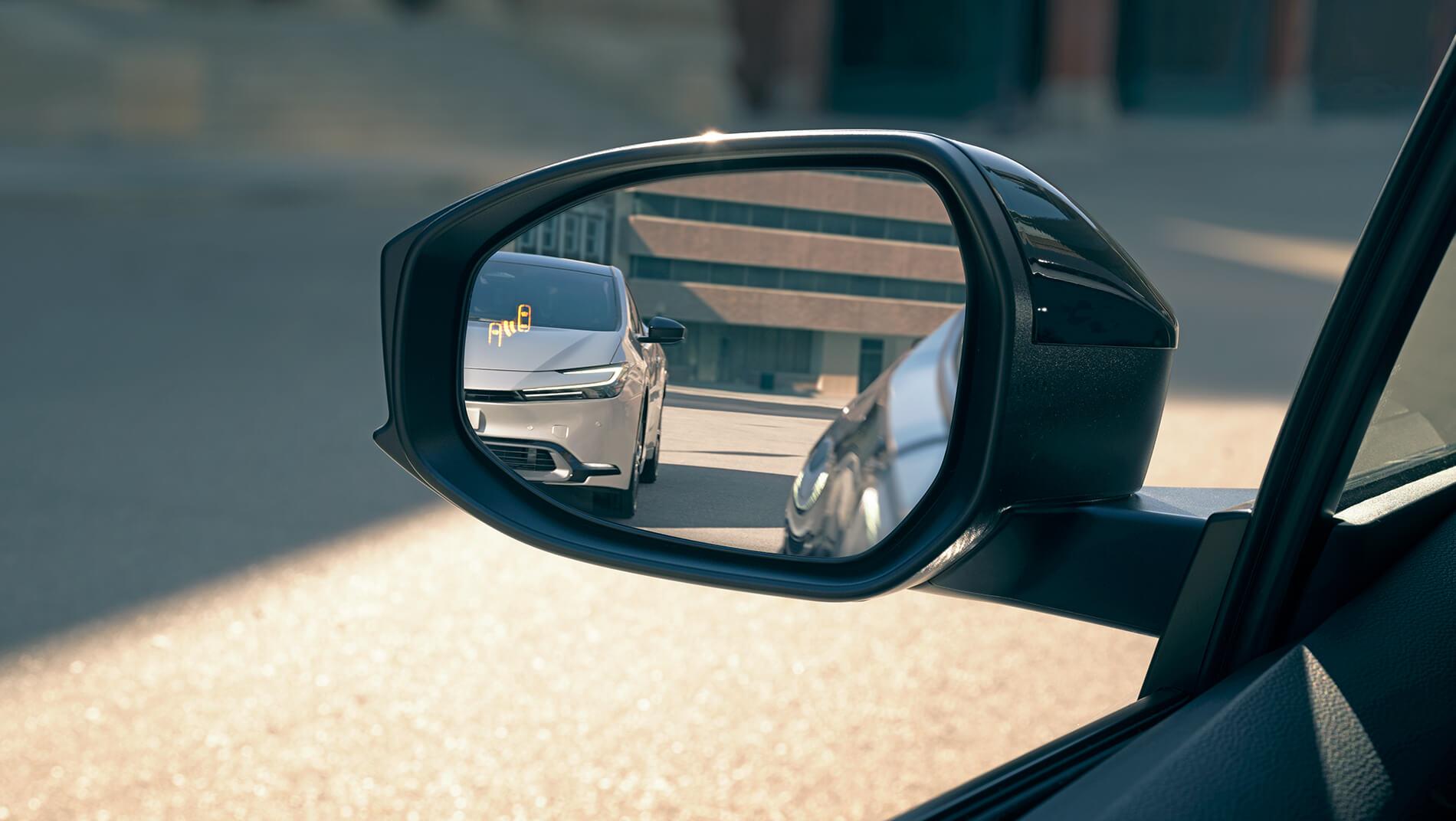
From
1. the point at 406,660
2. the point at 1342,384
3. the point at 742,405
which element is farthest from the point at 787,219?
the point at 406,660

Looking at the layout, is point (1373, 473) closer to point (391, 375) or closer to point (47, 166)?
point (391, 375)

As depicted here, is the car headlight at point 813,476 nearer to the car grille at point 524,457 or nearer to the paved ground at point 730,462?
the paved ground at point 730,462

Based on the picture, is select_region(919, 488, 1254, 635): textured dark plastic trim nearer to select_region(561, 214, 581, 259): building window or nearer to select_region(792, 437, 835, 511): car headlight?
select_region(792, 437, 835, 511): car headlight

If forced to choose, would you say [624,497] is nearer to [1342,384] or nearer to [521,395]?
[521,395]

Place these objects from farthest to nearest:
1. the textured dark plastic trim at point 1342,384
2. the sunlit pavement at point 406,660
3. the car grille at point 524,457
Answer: the sunlit pavement at point 406,660
the car grille at point 524,457
the textured dark plastic trim at point 1342,384

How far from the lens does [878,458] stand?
1.12 m

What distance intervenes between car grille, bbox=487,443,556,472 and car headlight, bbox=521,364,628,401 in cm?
6

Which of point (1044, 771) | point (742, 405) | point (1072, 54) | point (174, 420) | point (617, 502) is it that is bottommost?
point (174, 420)

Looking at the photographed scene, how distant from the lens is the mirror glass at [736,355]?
101 cm

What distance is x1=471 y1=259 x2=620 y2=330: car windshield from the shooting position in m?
1.05

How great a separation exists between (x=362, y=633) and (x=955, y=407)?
2.34 metres

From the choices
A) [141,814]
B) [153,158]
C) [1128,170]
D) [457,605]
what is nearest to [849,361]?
[141,814]

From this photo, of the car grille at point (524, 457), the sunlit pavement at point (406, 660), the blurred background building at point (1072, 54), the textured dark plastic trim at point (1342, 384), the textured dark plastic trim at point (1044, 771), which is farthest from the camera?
the blurred background building at point (1072, 54)

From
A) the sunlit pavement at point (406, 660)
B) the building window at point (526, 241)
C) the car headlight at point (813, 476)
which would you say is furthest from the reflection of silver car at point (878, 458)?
the sunlit pavement at point (406, 660)
